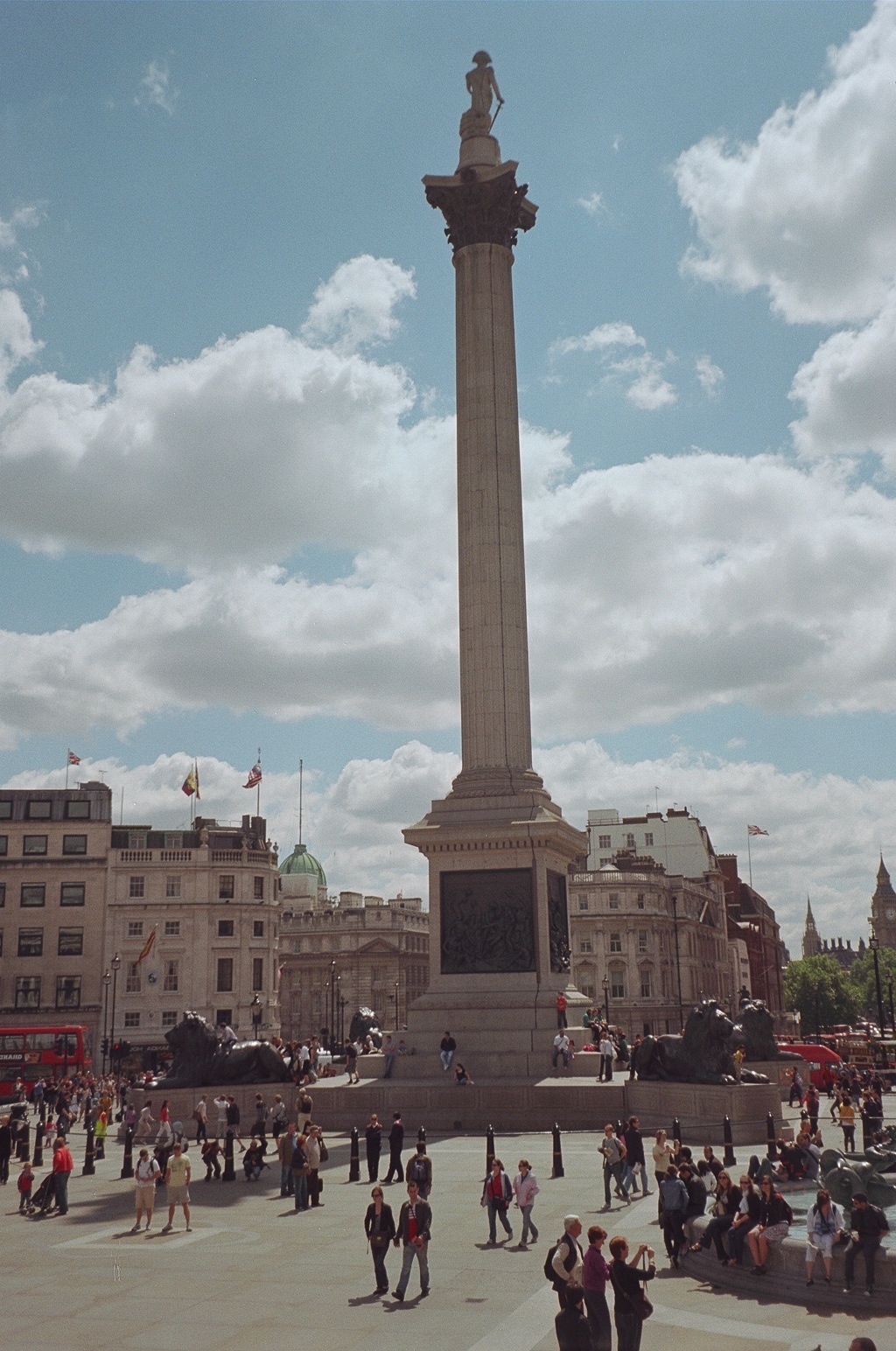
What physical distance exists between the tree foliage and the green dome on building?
6404cm

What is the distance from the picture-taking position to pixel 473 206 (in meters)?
48.8

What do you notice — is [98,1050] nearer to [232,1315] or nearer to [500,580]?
[500,580]

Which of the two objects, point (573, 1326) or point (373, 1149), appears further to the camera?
point (373, 1149)

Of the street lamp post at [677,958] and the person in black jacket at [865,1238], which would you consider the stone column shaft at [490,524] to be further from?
the street lamp post at [677,958]

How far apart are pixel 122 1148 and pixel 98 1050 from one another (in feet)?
158

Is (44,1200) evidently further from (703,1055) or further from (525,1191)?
(703,1055)

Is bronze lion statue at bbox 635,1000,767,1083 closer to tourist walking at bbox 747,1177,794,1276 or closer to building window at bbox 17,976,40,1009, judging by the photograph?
tourist walking at bbox 747,1177,794,1276

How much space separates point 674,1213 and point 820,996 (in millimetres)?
126868

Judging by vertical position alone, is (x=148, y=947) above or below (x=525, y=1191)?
above

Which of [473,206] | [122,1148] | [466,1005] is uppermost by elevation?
[473,206]

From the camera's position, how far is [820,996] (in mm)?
134875

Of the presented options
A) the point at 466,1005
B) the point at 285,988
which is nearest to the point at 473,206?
the point at 466,1005

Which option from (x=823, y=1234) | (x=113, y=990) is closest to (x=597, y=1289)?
(x=823, y=1234)

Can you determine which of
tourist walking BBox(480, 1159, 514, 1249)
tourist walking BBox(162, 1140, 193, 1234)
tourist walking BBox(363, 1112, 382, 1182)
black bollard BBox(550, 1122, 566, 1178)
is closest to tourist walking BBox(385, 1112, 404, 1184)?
tourist walking BBox(363, 1112, 382, 1182)
